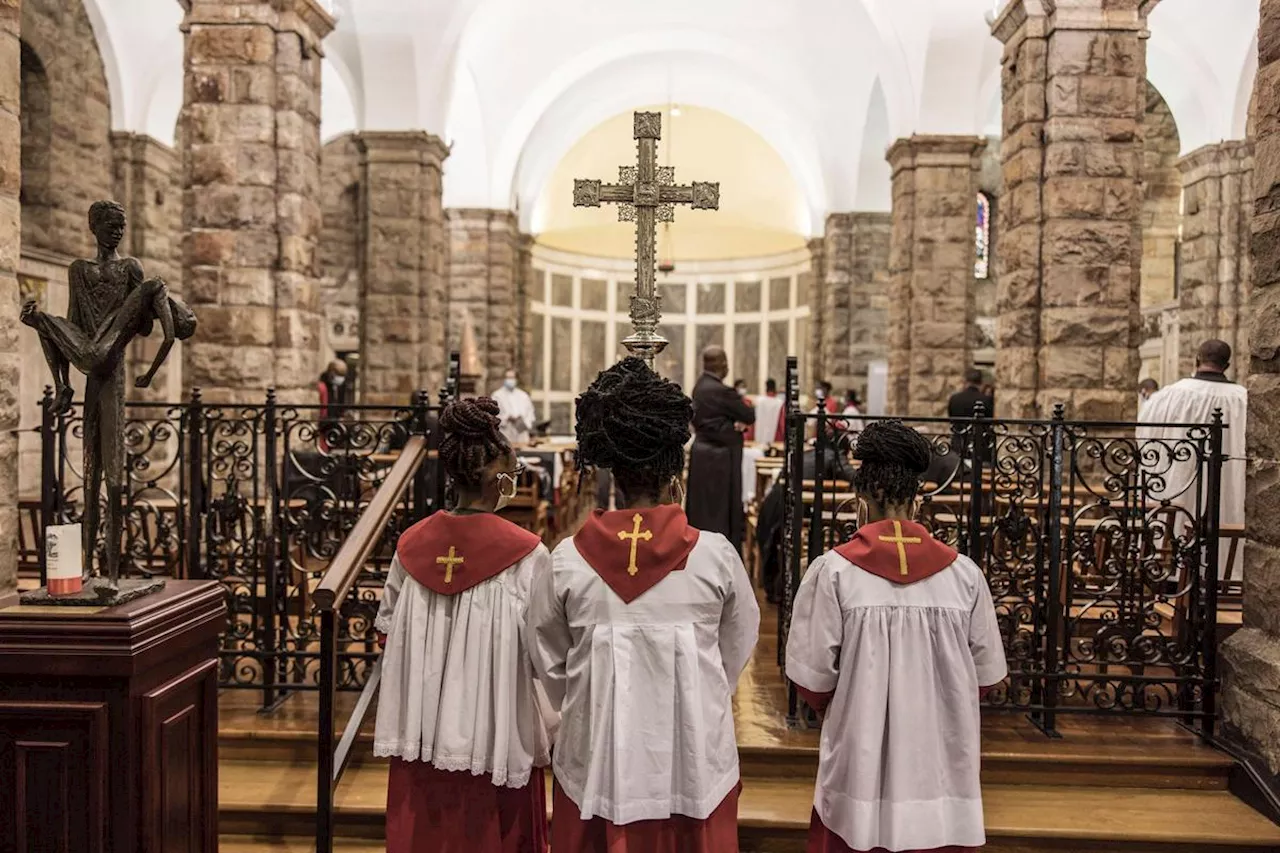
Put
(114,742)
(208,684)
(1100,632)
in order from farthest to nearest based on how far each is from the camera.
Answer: (1100,632), (208,684), (114,742)

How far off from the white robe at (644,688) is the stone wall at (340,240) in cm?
1573

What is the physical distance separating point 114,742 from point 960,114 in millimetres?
A: 10538

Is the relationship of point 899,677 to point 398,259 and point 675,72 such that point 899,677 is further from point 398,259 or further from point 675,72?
point 675,72

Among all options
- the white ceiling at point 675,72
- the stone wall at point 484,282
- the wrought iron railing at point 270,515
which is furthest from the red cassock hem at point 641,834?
the stone wall at point 484,282

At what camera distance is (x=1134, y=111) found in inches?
261

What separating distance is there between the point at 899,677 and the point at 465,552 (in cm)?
122

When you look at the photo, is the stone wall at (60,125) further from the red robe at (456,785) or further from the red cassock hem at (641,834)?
the red cassock hem at (641,834)

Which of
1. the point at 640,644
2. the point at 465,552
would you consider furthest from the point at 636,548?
the point at 465,552

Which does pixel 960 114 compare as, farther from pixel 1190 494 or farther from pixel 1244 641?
pixel 1244 641

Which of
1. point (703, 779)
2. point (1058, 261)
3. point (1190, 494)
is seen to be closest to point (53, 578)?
point (703, 779)

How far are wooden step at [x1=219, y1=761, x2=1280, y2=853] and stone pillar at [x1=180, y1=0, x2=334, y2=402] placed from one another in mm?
3814

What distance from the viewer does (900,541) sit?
103 inches

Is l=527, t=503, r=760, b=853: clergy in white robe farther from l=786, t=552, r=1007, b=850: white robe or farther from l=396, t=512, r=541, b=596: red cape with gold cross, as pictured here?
l=786, t=552, r=1007, b=850: white robe

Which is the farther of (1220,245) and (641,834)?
(1220,245)
